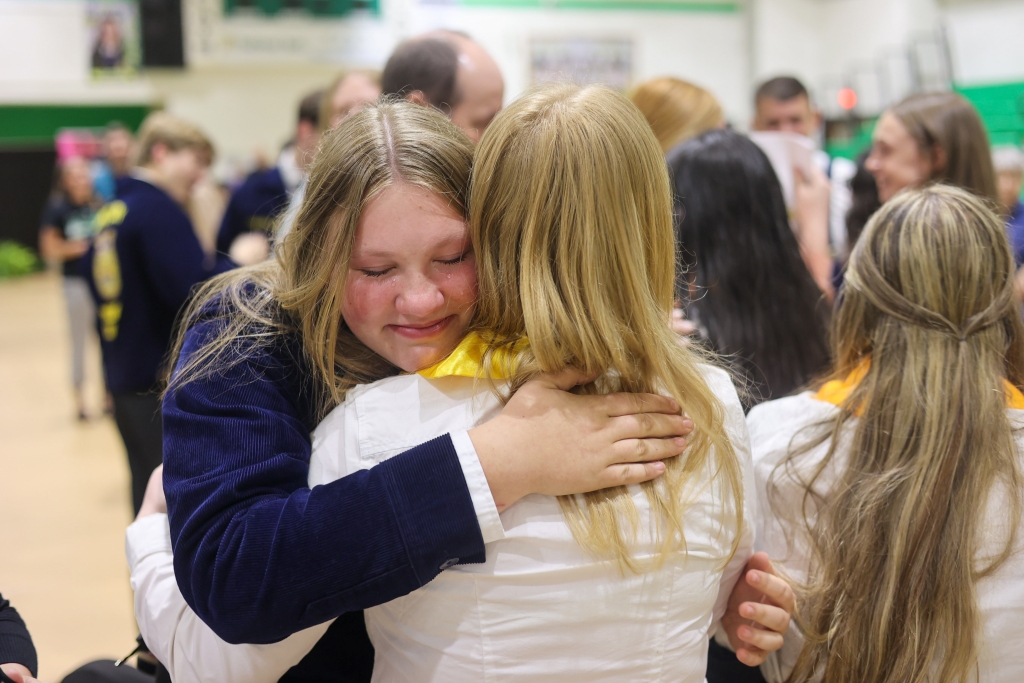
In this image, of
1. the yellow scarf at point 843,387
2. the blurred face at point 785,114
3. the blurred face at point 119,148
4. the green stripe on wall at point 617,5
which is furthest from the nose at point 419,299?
the green stripe on wall at point 617,5

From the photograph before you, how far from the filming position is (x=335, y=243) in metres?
1.16

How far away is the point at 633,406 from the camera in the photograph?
109 cm

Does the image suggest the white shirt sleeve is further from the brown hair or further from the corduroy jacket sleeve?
the brown hair

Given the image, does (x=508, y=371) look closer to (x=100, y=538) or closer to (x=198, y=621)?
(x=198, y=621)

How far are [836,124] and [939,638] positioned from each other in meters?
10.8

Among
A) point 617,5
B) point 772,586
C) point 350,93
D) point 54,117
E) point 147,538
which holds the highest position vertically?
point 617,5

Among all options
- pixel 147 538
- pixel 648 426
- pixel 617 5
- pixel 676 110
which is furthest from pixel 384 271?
pixel 617 5

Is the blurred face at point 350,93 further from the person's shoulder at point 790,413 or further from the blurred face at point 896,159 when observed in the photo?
the person's shoulder at point 790,413

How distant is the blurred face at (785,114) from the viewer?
4488 millimetres

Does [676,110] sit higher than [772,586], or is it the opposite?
[676,110]

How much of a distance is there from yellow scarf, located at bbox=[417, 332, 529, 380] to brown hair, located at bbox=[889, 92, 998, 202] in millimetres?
2437

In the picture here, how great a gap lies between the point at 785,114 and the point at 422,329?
12.5 feet

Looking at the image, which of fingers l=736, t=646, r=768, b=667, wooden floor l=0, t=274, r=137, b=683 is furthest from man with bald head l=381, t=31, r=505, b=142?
wooden floor l=0, t=274, r=137, b=683

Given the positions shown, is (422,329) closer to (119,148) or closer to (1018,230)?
(1018,230)
